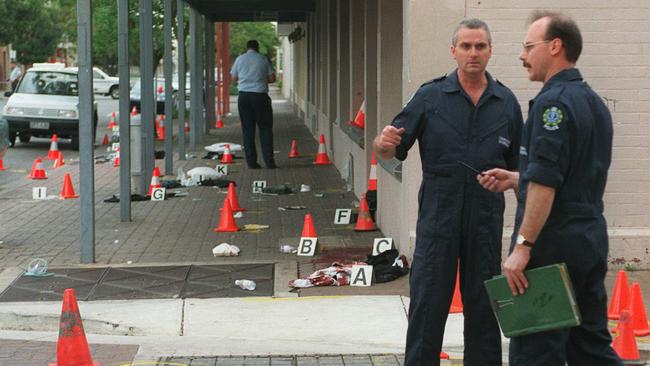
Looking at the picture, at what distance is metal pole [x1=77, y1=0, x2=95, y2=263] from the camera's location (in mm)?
10430

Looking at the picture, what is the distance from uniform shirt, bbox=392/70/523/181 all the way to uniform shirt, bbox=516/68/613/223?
0.91 metres

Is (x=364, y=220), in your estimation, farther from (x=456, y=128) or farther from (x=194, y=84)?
(x=194, y=84)

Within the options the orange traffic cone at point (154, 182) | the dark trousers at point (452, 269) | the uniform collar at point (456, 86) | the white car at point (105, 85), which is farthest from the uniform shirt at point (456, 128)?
the white car at point (105, 85)

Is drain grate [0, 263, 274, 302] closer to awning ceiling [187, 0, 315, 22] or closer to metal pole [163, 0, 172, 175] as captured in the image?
metal pole [163, 0, 172, 175]

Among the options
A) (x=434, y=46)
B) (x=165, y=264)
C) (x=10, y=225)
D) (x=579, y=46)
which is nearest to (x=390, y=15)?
(x=434, y=46)

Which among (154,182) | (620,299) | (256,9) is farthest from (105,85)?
(620,299)

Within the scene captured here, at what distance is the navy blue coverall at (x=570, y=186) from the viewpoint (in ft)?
14.9

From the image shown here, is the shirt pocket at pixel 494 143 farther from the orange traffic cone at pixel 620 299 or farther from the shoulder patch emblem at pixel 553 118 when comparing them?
the orange traffic cone at pixel 620 299

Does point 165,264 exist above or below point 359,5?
below

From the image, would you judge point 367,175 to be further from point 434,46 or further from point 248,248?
point 434,46

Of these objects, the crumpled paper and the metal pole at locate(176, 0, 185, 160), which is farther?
the metal pole at locate(176, 0, 185, 160)

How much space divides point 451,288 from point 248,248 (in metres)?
5.59

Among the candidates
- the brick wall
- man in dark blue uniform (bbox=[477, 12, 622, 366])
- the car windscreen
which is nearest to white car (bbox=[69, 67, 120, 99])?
the car windscreen

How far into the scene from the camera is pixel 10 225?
13.0 meters
